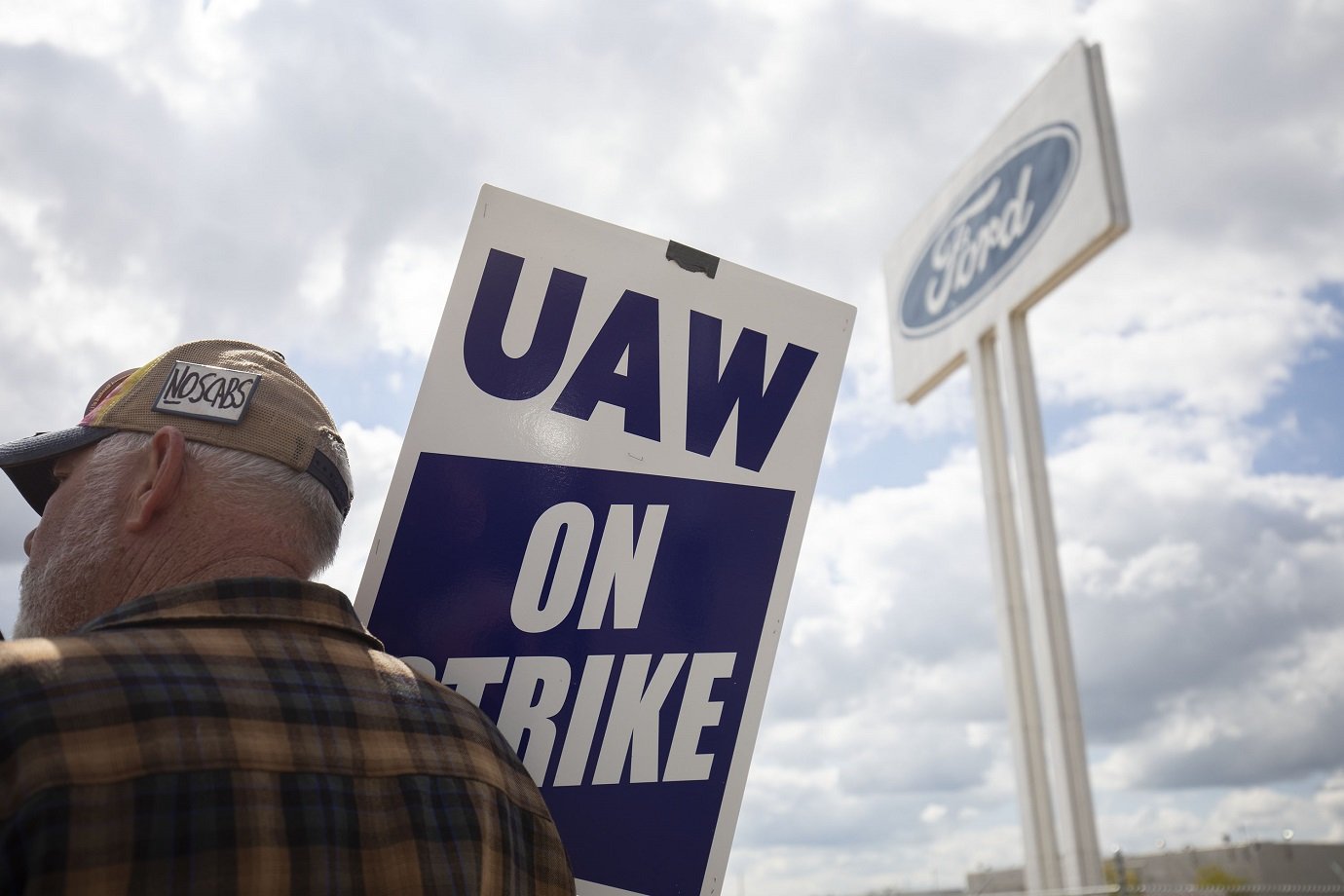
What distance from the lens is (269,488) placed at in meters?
1.54

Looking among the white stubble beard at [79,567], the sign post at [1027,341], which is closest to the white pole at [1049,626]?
the sign post at [1027,341]

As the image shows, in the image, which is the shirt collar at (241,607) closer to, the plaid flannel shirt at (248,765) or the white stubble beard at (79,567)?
the plaid flannel shirt at (248,765)

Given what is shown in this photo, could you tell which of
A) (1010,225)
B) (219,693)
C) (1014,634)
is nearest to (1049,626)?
(1014,634)

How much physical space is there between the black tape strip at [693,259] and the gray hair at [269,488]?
87 centimetres

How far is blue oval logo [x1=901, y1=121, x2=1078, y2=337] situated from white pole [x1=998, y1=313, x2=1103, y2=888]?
2.96ft

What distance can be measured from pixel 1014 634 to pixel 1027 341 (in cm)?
350

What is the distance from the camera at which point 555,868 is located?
4.93 ft

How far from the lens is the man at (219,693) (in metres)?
1.08

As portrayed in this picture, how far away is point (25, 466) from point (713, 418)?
1.15m

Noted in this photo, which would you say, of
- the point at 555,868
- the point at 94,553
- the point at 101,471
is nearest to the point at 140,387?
the point at 101,471

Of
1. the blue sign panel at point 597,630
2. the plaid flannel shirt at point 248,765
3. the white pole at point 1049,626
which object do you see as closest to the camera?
the plaid flannel shirt at point 248,765

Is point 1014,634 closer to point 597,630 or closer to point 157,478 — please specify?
point 597,630

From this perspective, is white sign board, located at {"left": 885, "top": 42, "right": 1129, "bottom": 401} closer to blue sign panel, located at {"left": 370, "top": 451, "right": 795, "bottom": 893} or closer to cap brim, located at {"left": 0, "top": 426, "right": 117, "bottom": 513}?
blue sign panel, located at {"left": 370, "top": 451, "right": 795, "bottom": 893}

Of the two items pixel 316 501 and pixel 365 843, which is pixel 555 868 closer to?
pixel 365 843
